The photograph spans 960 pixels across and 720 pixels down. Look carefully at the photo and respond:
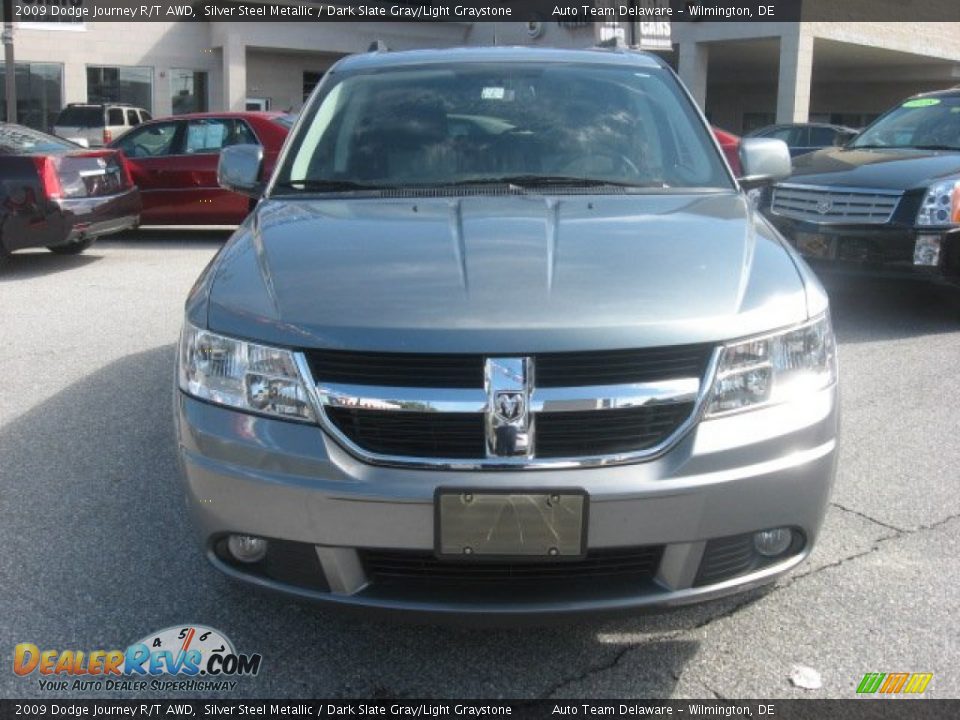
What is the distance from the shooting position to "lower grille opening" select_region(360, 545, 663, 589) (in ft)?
7.91

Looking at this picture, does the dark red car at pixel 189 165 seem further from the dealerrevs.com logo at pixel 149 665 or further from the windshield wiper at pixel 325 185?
the dealerrevs.com logo at pixel 149 665

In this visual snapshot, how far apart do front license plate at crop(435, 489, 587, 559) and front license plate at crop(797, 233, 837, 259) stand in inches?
210

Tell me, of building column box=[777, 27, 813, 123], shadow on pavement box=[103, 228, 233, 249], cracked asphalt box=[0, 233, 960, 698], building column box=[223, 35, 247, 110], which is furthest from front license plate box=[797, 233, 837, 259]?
building column box=[223, 35, 247, 110]

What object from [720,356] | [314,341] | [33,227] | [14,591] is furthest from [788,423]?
[33,227]

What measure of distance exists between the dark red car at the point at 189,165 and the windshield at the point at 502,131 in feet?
25.5

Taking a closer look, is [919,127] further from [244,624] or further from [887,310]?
[244,624]

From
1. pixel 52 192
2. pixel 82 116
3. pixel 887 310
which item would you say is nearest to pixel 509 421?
pixel 887 310

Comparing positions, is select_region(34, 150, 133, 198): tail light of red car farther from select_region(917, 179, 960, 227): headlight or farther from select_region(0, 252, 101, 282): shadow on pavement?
select_region(917, 179, 960, 227): headlight

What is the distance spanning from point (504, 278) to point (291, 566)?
36.1 inches

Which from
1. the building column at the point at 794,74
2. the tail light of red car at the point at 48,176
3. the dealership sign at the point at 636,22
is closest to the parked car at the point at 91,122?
the dealership sign at the point at 636,22

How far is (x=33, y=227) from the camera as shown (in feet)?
30.4

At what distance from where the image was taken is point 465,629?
8.87 ft

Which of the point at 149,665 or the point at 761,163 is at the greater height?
the point at 761,163

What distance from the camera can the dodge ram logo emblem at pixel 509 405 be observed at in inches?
92.8
